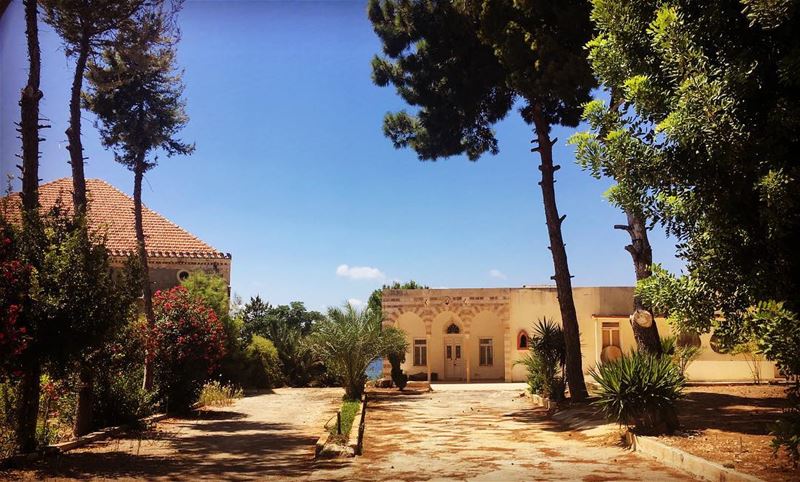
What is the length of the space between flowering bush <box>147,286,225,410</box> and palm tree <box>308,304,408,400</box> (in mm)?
4402

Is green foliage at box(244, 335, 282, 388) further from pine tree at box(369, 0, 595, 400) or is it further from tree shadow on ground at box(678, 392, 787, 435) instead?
tree shadow on ground at box(678, 392, 787, 435)

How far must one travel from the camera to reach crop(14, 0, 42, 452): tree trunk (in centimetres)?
860

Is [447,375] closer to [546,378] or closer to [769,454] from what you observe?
[546,378]

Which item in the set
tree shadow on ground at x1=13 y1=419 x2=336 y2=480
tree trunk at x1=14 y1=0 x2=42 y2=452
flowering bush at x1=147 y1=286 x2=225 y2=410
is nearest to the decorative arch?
flowering bush at x1=147 y1=286 x2=225 y2=410

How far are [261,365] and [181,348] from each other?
1020 centimetres

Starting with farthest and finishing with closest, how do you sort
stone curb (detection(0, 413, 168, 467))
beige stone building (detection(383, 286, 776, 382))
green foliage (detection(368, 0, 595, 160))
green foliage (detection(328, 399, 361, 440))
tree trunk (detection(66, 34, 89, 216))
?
1. beige stone building (detection(383, 286, 776, 382))
2. green foliage (detection(368, 0, 595, 160))
3. tree trunk (detection(66, 34, 89, 216))
4. green foliage (detection(328, 399, 361, 440))
5. stone curb (detection(0, 413, 168, 467))

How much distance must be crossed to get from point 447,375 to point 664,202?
2612 cm

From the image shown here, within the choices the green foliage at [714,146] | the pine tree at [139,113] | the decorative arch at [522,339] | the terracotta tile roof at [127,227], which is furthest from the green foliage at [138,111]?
the decorative arch at [522,339]

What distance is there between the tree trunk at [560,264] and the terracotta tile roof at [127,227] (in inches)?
492

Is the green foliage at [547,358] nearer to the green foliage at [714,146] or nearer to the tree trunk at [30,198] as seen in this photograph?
the green foliage at [714,146]

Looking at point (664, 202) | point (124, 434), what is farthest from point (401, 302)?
point (664, 202)

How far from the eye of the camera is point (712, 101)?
17.2ft

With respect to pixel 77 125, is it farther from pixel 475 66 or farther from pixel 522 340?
pixel 522 340

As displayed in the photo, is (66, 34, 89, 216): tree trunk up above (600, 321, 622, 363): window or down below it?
above
